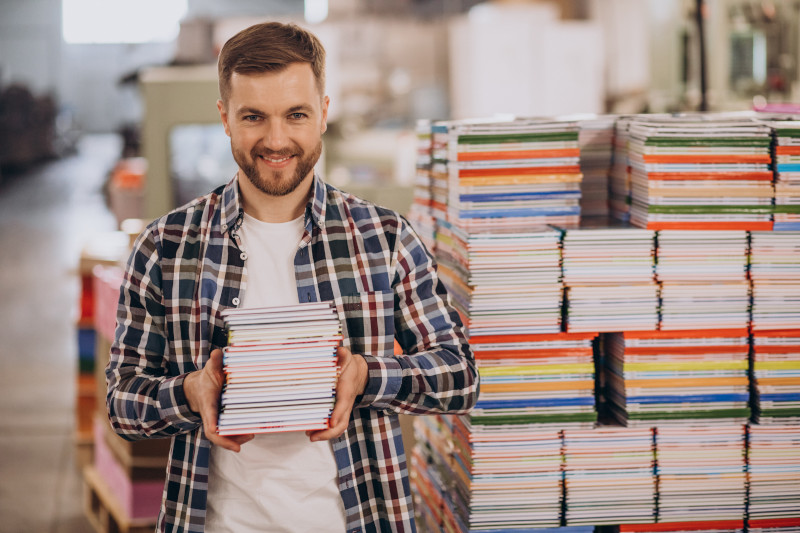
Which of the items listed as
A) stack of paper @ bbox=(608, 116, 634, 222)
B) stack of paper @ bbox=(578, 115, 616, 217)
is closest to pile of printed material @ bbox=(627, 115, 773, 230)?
stack of paper @ bbox=(608, 116, 634, 222)

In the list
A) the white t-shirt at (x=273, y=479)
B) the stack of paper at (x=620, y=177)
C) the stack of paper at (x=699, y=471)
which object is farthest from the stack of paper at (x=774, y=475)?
the white t-shirt at (x=273, y=479)

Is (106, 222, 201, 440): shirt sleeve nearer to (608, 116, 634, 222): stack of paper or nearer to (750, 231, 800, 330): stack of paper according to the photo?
(608, 116, 634, 222): stack of paper

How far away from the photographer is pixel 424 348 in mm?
1868

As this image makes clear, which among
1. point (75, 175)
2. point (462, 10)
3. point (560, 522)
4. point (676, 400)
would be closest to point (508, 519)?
point (560, 522)

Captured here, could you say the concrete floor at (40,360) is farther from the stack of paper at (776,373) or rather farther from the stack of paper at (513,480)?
the stack of paper at (776,373)

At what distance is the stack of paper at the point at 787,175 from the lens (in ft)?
7.59

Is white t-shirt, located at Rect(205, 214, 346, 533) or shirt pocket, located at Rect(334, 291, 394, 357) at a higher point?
shirt pocket, located at Rect(334, 291, 394, 357)

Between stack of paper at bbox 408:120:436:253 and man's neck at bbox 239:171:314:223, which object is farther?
stack of paper at bbox 408:120:436:253

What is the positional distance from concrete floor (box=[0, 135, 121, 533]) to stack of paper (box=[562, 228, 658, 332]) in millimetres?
3362

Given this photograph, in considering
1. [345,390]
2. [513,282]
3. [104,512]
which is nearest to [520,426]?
[513,282]

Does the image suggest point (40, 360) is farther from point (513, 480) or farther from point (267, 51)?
point (267, 51)

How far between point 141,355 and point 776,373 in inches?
64.2

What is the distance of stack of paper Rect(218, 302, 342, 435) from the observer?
161cm

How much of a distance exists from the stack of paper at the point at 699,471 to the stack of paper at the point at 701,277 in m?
0.29
